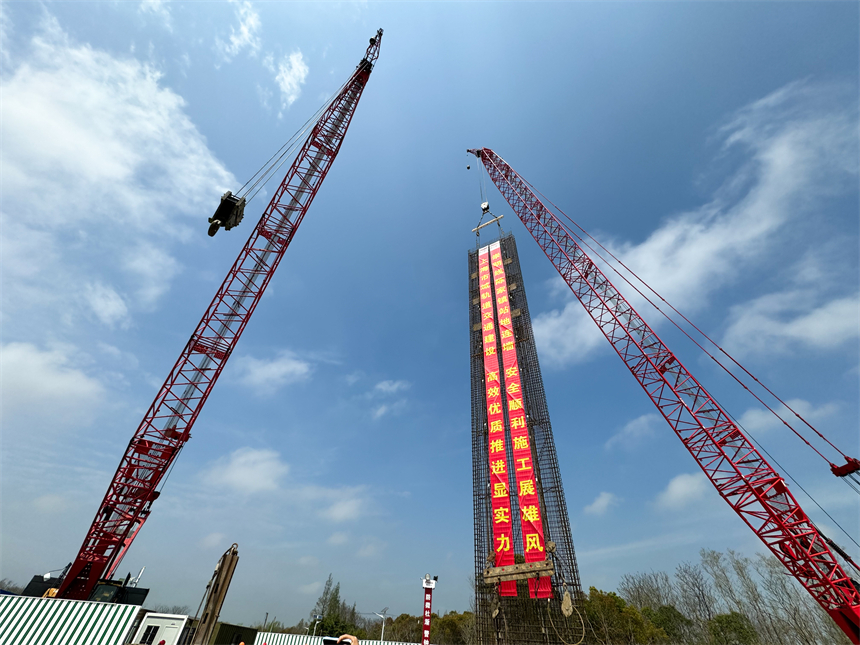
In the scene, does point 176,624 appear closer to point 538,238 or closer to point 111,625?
point 111,625

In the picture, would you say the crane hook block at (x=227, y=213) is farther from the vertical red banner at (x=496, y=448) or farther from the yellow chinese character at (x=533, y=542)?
the yellow chinese character at (x=533, y=542)

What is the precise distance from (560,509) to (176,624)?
1828 cm

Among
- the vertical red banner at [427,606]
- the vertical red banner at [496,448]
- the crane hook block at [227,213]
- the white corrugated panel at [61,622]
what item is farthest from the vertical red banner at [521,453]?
the crane hook block at [227,213]

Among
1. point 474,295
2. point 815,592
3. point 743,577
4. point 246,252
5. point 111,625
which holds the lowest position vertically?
point 111,625

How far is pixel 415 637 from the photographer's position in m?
48.0

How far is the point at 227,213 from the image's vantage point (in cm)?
2300

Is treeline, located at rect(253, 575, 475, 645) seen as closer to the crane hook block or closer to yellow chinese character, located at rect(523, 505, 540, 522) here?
yellow chinese character, located at rect(523, 505, 540, 522)

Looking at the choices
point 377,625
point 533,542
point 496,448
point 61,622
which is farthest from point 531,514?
point 377,625

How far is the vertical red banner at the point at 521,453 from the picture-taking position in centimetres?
2039

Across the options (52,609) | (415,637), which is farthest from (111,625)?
(415,637)

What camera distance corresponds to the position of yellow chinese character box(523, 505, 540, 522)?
21.1 metres

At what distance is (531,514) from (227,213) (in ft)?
84.5

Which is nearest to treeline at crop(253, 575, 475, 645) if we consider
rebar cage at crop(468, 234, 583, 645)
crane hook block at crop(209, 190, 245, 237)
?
rebar cage at crop(468, 234, 583, 645)

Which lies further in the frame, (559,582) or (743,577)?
(743,577)
